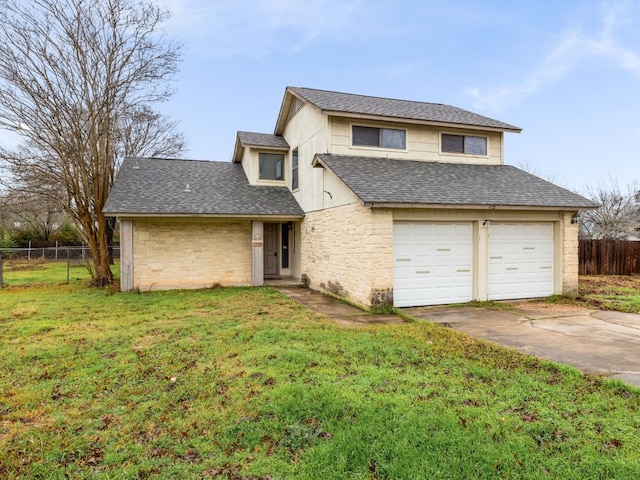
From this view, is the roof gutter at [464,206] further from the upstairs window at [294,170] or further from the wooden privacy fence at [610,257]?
the wooden privacy fence at [610,257]

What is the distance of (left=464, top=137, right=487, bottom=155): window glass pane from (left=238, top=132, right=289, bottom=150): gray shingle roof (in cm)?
674

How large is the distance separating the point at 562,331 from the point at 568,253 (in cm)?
456

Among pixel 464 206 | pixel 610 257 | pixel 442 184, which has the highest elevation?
pixel 442 184

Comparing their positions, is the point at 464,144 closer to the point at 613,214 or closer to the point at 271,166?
the point at 271,166

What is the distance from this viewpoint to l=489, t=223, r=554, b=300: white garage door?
395 inches

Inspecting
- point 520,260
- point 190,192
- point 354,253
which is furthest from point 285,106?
point 520,260

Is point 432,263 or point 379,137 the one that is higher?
point 379,137

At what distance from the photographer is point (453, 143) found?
42.3 ft

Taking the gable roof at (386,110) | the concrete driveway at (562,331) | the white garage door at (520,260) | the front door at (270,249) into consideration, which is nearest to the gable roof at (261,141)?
the gable roof at (386,110)

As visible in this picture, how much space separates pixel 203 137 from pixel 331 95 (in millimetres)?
20682

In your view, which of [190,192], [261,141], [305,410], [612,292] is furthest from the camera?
[261,141]

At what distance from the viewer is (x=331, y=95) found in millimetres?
14023

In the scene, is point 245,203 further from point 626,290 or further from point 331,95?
point 626,290

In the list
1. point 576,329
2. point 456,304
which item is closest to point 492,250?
point 456,304
